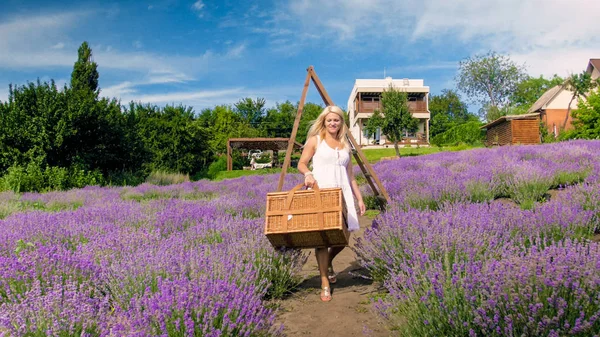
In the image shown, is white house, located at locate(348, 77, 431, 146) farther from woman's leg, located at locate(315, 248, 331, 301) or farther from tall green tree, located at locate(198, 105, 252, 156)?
woman's leg, located at locate(315, 248, 331, 301)

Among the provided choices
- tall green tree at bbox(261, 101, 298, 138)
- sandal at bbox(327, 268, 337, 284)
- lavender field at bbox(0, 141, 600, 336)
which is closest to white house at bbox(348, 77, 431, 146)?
tall green tree at bbox(261, 101, 298, 138)

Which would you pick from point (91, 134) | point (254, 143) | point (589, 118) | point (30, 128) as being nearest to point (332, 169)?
point (30, 128)

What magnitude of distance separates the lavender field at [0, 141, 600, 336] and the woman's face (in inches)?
36.9

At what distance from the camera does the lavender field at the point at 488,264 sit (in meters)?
2.11

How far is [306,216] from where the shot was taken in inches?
132

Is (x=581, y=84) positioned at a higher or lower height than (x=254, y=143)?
higher

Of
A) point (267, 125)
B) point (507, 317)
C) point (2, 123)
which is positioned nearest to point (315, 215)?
point (507, 317)

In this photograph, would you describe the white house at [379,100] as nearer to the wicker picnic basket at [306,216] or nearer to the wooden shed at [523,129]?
the wooden shed at [523,129]

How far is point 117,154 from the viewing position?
1783 centimetres

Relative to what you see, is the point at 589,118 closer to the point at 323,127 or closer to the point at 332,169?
the point at 323,127

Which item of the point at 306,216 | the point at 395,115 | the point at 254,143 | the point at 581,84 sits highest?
the point at 581,84

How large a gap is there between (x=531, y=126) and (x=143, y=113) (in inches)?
929

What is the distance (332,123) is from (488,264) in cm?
204

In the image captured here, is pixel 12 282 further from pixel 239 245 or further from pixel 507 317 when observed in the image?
pixel 507 317
